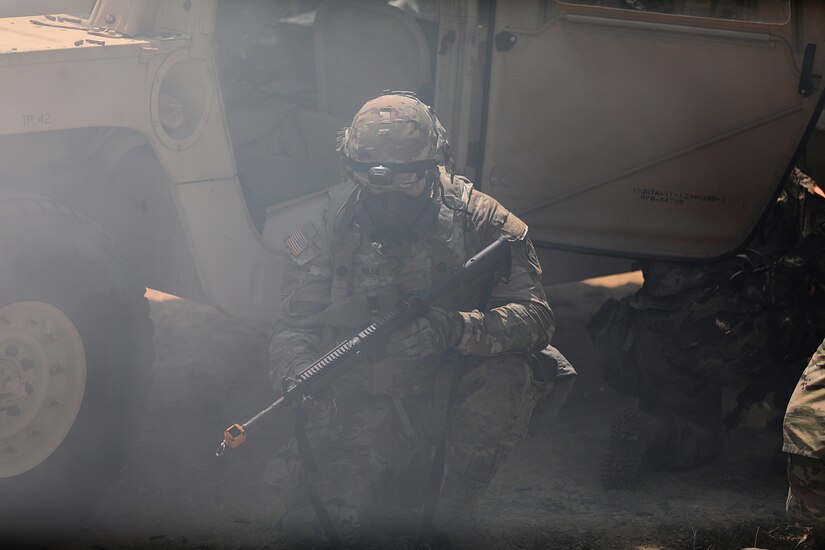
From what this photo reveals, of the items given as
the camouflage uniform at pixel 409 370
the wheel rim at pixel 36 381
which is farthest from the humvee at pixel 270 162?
the camouflage uniform at pixel 409 370

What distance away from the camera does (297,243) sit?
396cm

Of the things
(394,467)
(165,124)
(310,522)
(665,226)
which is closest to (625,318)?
(665,226)

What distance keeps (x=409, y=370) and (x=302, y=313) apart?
418mm

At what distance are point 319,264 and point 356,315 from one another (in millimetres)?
254

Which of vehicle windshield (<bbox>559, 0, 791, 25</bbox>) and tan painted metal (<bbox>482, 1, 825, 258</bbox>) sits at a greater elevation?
vehicle windshield (<bbox>559, 0, 791, 25</bbox>)

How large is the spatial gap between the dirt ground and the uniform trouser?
8.6 inches

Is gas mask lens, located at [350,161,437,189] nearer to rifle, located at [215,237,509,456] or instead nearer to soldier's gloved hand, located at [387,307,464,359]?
rifle, located at [215,237,509,456]

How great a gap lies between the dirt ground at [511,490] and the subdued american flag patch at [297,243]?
0.98 meters

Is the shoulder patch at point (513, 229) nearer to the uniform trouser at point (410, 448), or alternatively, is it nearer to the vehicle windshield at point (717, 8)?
A: the uniform trouser at point (410, 448)

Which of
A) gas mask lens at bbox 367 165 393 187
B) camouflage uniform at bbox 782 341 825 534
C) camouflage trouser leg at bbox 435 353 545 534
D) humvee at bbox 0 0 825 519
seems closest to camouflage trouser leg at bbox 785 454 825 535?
camouflage uniform at bbox 782 341 825 534

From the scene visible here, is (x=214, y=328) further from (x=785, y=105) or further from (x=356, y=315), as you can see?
(x=785, y=105)

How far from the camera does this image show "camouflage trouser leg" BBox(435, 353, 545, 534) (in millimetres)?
3828

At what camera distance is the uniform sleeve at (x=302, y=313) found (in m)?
3.83

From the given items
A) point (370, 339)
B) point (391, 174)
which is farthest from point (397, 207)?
point (370, 339)
